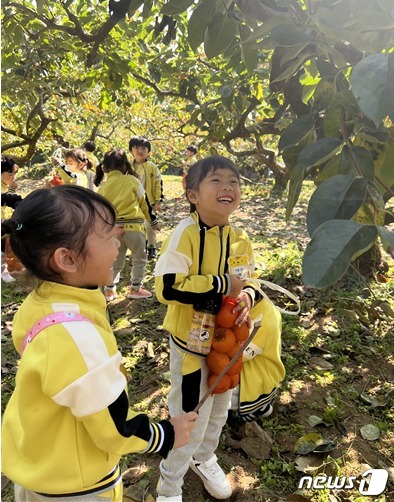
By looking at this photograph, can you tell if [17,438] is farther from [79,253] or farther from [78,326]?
[79,253]

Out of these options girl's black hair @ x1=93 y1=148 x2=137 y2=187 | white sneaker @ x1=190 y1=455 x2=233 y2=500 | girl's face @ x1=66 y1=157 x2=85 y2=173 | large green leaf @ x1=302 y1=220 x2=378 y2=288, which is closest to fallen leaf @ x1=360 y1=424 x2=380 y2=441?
white sneaker @ x1=190 y1=455 x2=233 y2=500

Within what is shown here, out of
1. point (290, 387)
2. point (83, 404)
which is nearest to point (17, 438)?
point (83, 404)

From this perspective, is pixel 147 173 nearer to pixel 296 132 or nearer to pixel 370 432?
pixel 370 432

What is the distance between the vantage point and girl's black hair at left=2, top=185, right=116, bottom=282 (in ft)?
3.31

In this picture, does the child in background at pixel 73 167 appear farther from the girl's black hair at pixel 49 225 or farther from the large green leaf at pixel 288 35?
the large green leaf at pixel 288 35

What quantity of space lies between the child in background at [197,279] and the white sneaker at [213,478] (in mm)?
155

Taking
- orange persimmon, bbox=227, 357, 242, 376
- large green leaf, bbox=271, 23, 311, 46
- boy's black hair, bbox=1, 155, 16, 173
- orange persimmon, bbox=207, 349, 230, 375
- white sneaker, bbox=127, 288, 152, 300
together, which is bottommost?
white sneaker, bbox=127, 288, 152, 300

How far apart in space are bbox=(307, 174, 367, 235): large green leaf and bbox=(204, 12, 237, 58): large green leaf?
83 cm

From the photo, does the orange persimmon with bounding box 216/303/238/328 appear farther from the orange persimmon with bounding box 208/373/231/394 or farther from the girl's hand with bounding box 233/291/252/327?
the orange persimmon with bounding box 208/373/231/394

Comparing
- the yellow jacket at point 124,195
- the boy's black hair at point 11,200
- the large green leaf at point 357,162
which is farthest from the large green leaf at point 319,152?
the yellow jacket at point 124,195

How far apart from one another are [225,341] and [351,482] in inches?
37.8

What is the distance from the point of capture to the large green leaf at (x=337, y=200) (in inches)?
29.6

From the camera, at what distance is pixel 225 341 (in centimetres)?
160

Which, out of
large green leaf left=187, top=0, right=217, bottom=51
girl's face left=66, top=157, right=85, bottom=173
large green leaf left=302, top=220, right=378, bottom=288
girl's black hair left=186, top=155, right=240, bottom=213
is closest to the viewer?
large green leaf left=302, top=220, right=378, bottom=288
